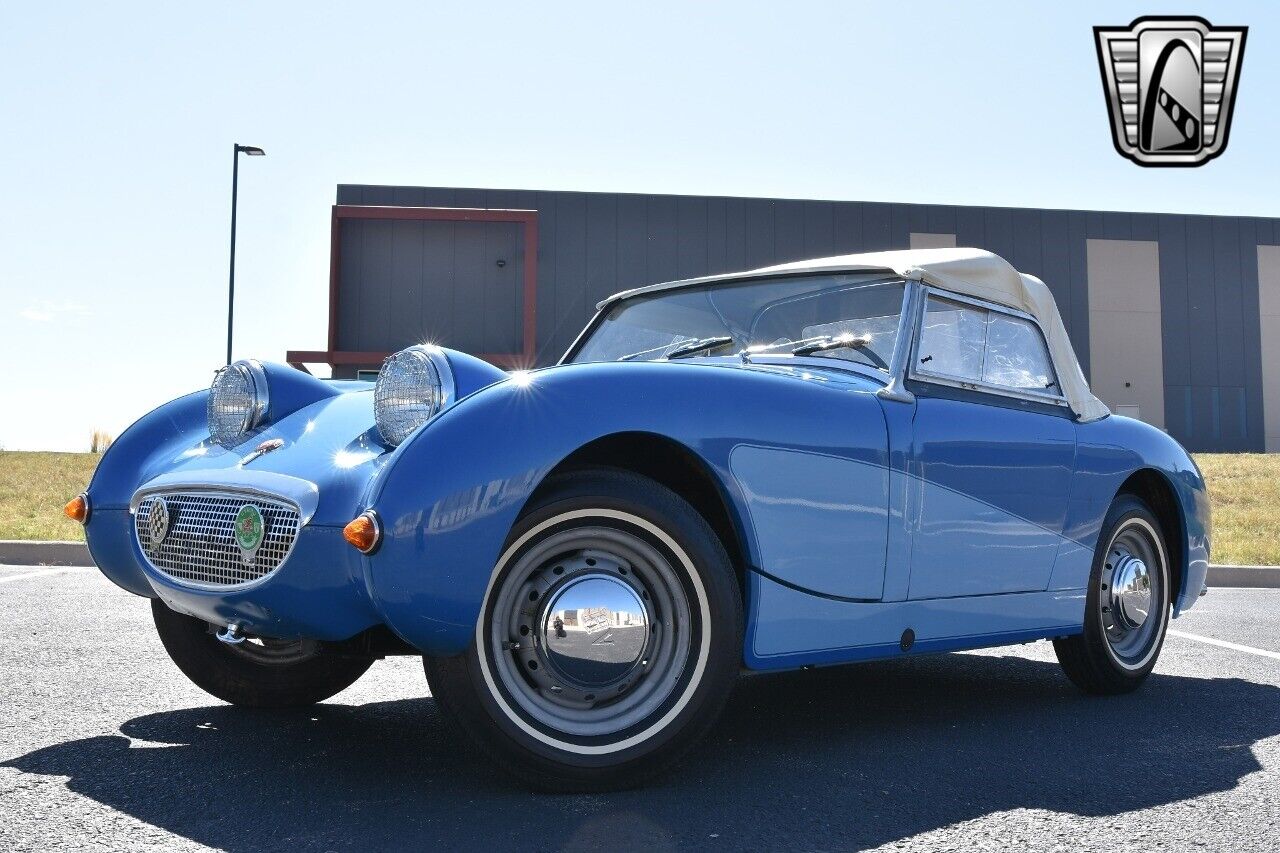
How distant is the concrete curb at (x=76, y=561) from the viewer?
9609 mm

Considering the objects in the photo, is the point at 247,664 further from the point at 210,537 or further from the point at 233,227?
the point at 233,227

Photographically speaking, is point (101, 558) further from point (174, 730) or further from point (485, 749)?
point (485, 749)

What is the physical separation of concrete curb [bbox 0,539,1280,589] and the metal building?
35.1 feet

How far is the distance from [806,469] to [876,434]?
1.07ft

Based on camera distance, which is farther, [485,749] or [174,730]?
[174,730]

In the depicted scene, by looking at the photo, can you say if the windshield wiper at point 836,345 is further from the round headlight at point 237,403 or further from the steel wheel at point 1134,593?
the round headlight at point 237,403

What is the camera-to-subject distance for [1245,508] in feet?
49.5

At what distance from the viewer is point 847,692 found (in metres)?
4.20

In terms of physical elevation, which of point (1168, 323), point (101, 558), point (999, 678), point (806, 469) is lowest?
point (999, 678)

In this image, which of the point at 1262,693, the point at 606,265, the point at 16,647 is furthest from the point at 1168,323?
the point at 16,647

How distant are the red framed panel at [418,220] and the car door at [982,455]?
18.2 meters

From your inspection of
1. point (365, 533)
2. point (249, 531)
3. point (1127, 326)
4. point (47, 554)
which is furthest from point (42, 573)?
point (1127, 326)

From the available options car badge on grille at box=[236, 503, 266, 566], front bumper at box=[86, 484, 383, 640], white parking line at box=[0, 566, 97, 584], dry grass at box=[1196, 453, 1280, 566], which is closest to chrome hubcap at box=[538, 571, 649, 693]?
front bumper at box=[86, 484, 383, 640]

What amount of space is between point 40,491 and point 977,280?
15243 mm
